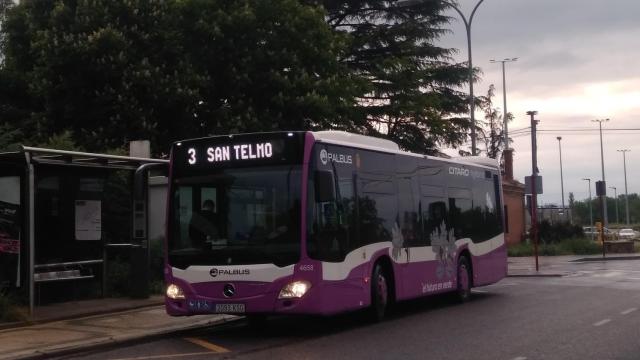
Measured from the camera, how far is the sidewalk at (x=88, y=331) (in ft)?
32.8

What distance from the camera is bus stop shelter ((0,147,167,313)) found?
42.9 ft

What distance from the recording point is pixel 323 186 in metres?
10.6

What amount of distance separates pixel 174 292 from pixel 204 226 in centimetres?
Result: 109

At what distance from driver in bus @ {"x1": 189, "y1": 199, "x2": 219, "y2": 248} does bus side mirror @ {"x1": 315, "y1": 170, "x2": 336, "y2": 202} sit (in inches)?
61.8

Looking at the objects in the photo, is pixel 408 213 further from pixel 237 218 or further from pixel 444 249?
pixel 237 218

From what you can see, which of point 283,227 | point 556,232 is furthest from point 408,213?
point 556,232

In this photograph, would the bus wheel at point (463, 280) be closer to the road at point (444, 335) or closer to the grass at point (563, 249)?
the road at point (444, 335)

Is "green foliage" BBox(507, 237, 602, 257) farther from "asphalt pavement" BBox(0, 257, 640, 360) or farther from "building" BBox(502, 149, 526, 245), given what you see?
"asphalt pavement" BBox(0, 257, 640, 360)

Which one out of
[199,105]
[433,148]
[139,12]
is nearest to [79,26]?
[139,12]

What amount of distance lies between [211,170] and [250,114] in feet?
39.1

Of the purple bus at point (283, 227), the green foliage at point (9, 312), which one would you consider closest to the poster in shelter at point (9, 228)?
the green foliage at point (9, 312)

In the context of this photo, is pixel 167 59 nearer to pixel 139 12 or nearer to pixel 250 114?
pixel 139 12

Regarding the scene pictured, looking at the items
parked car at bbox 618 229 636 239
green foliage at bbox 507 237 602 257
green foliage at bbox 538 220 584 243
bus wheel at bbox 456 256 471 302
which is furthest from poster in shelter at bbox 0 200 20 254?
parked car at bbox 618 229 636 239

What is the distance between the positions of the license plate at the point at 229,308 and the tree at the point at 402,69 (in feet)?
72.1
